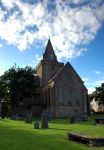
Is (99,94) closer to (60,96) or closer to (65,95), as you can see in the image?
(65,95)

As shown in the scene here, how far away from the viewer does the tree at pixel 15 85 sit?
220 feet

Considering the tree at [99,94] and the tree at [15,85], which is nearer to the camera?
the tree at [15,85]

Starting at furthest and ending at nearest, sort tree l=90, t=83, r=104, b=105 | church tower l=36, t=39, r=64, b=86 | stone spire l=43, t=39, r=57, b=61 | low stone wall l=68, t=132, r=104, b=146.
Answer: tree l=90, t=83, r=104, b=105 < stone spire l=43, t=39, r=57, b=61 < church tower l=36, t=39, r=64, b=86 < low stone wall l=68, t=132, r=104, b=146

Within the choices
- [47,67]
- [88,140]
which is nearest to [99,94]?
[47,67]

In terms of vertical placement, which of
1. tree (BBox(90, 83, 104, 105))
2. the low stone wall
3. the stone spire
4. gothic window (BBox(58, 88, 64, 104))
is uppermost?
the stone spire

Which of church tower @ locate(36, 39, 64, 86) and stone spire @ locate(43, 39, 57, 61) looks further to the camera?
stone spire @ locate(43, 39, 57, 61)

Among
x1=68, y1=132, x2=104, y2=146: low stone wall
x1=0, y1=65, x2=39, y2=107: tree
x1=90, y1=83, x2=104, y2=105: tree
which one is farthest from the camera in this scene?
x1=90, y1=83, x2=104, y2=105: tree

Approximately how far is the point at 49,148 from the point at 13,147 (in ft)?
5.18

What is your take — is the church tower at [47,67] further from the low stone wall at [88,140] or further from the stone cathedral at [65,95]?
the low stone wall at [88,140]

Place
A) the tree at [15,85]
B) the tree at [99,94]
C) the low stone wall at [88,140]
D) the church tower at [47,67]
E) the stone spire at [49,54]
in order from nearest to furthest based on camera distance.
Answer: the low stone wall at [88,140]
the tree at [15,85]
the church tower at [47,67]
the stone spire at [49,54]
the tree at [99,94]

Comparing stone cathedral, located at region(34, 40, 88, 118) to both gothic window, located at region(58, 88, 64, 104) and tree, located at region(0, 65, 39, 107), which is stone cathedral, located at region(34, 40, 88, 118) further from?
tree, located at region(0, 65, 39, 107)

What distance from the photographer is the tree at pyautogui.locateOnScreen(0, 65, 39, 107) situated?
66938mm

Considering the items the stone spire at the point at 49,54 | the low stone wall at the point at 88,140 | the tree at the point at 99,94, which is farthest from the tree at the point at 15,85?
the low stone wall at the point at 88,140

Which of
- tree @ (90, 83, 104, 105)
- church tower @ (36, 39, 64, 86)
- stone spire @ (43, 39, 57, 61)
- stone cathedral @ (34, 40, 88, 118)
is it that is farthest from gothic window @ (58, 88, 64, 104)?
tree @ (90, 83, 104, 105)
